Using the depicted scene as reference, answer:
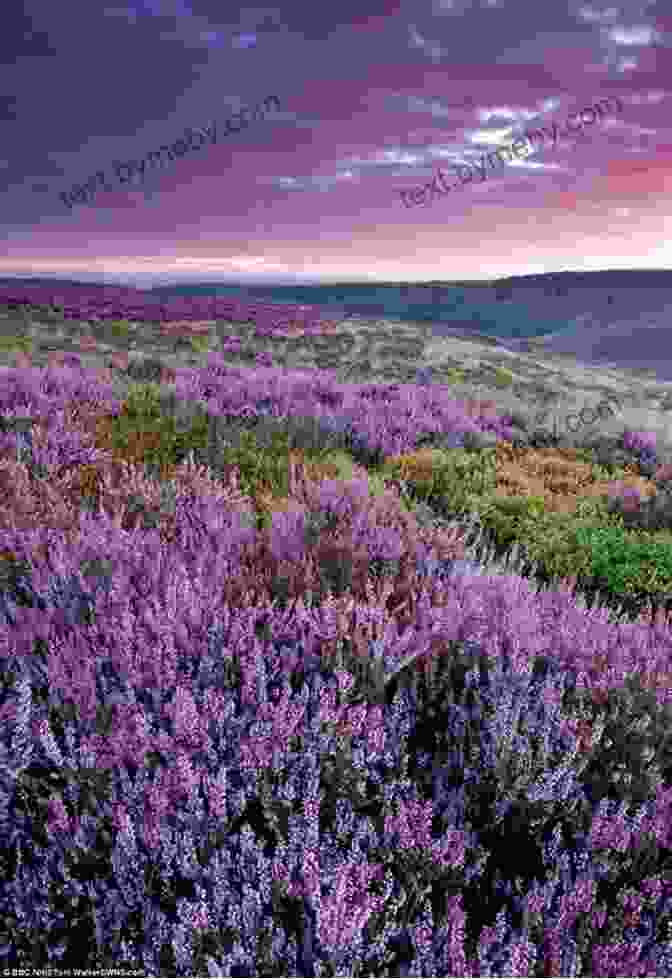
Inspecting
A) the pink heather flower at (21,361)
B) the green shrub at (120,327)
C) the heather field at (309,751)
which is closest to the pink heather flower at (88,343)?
the green shrub at (120,327)

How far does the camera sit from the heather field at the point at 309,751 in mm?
1465

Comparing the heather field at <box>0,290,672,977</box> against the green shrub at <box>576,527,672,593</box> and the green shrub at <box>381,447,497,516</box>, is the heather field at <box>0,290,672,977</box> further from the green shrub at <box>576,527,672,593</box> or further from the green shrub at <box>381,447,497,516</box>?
the green shrub at <box>381,447,497,516</box>

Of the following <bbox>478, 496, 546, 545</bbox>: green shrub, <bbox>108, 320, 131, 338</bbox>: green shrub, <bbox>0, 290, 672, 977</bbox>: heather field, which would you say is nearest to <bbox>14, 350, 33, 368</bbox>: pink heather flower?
<bbox>0, 290, 672, 977</bbox>: heather field

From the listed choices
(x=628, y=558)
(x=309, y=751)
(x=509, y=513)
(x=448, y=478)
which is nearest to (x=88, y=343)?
(x=448, y=478)

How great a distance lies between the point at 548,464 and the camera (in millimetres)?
6797

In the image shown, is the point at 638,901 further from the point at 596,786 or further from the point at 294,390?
the point at 294,390

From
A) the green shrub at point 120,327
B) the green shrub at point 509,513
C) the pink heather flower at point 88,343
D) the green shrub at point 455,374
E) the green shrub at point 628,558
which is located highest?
the green shrub at point 120,327

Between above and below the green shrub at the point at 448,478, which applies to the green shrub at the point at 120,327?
above

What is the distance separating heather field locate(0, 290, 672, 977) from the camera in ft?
4.81

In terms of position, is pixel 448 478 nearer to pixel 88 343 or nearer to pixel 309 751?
pixel 309 751

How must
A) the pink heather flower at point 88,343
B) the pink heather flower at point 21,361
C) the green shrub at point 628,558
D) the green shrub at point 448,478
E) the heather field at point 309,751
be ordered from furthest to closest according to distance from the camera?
1. the pink heather flower at point 88,343
2. the pink heather flower at point 21,361
3. the green shrub at point 448,478
4. the green shrub at point 628,558
5. the heather field at point 309,751

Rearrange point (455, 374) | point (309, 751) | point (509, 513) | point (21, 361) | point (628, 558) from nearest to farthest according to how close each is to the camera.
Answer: point (309, 751)
point (628, 558)
point (509, 513)
point (21, 361)
point (455, 374)

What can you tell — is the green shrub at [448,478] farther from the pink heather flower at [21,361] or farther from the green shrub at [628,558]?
the pink heather flower at [21,361]

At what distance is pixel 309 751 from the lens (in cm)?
177
